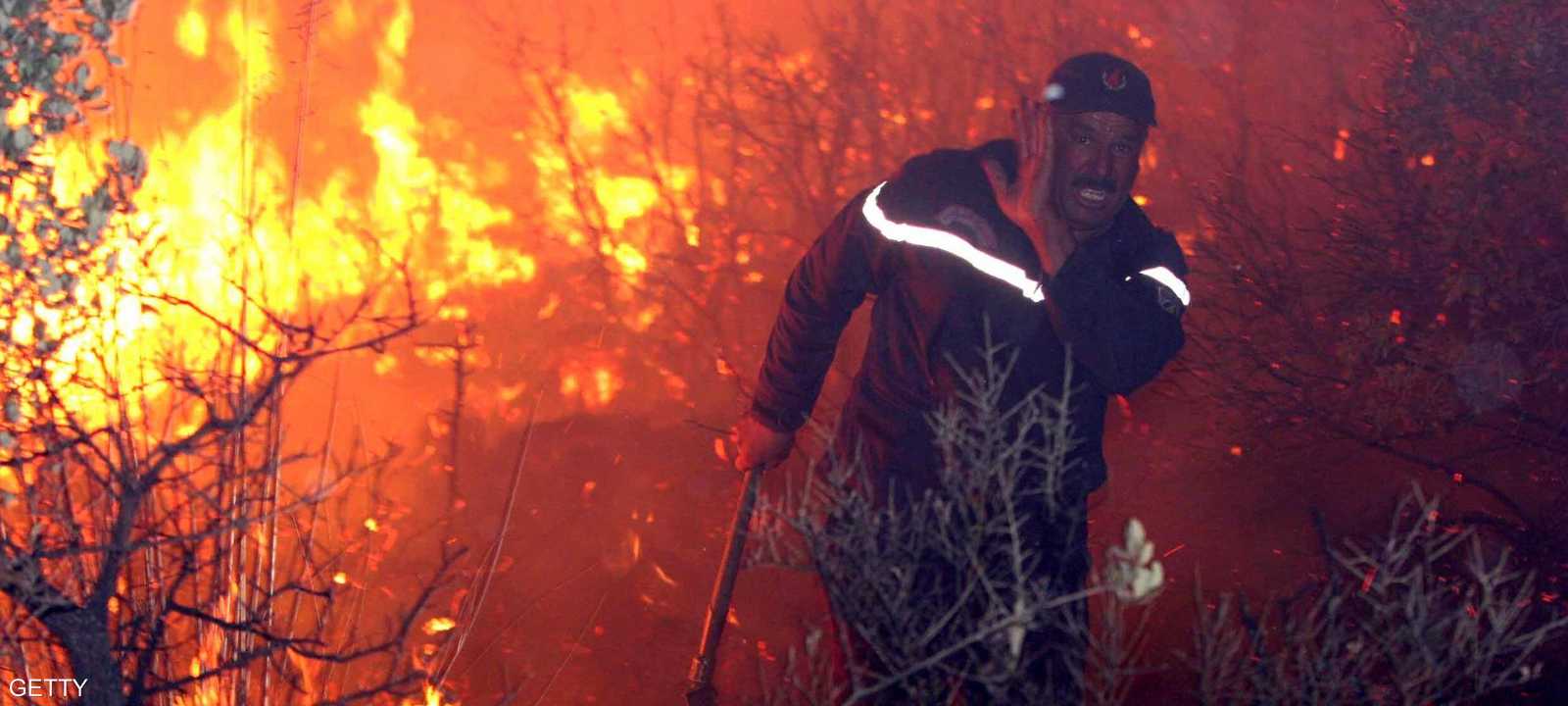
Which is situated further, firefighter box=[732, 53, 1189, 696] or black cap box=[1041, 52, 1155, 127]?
black cap box=[1041, 52, 1155, 127]

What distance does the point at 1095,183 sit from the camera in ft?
11.2

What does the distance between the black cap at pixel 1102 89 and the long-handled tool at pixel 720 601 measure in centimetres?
130

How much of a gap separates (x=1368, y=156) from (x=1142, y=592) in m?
3.21

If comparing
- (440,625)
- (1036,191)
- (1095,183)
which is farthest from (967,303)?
(440,625)

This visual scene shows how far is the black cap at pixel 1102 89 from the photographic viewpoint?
342cm

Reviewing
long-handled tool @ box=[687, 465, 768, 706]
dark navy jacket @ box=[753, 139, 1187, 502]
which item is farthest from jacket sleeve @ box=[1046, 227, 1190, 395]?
long-handled tool @ box=[687, 465, 768, 706]

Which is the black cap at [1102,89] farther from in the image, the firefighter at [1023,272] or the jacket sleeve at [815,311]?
the jacket sleeve at [815,311]

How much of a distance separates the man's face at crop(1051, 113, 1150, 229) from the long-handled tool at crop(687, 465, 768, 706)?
113cm

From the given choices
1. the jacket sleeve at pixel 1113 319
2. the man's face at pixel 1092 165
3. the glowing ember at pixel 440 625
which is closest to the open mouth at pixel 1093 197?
the man's face at pixel 1092 165

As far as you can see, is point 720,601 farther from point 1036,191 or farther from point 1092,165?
point 1092,165

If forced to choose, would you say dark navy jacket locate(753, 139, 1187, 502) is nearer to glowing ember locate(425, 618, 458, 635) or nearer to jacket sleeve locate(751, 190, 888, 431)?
jacket sleeve locate(751, 190, 888, 431)

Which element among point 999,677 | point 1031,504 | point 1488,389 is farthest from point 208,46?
point 1488,389

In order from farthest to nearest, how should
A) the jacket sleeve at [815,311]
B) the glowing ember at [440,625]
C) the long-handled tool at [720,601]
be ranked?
the glowing ember at [440,625] < the long-handled tool at [720,601] < the jacket sleeve at [815,311]

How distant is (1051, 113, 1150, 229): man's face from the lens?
3.41 m
